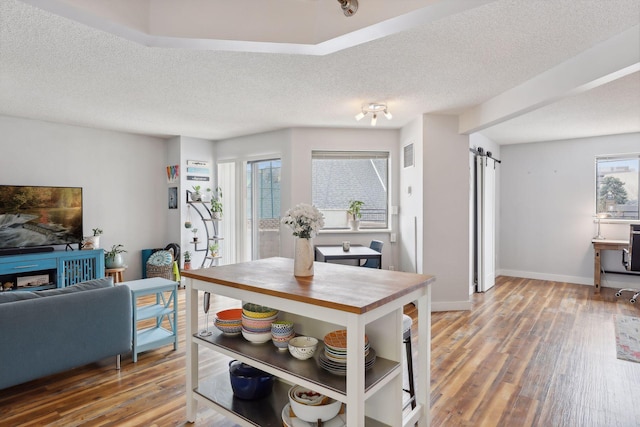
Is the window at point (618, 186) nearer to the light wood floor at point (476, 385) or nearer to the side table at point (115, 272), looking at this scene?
the light wood floor at point (476, 385)

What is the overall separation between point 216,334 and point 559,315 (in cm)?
423

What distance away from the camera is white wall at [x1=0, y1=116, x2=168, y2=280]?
4.79 m

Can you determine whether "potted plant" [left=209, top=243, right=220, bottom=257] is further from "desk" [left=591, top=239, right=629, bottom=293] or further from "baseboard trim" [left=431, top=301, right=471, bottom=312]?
"desk" [left=591, top=239, right=629, bottom=293]

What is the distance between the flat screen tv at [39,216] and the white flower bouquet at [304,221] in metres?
4.27

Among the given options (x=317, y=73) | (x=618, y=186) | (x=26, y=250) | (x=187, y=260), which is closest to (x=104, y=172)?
(x=26, y=250)

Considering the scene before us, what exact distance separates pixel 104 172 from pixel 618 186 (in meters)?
8.11

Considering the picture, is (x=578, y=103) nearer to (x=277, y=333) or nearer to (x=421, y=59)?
(x=421, y=59)

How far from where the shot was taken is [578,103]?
4035 millimetres

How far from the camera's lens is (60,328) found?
258cm

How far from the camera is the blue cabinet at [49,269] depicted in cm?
431

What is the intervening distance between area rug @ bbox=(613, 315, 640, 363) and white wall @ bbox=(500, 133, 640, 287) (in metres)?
1.97

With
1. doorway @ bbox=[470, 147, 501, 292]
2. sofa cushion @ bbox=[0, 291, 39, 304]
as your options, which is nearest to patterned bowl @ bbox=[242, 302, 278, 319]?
sofa cushion @ bbox=[0, 291, 39, 304]

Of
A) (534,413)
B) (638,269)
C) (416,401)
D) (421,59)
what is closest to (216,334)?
(416,401)

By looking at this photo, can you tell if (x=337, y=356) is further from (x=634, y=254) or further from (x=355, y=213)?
(x=634, y=254)
